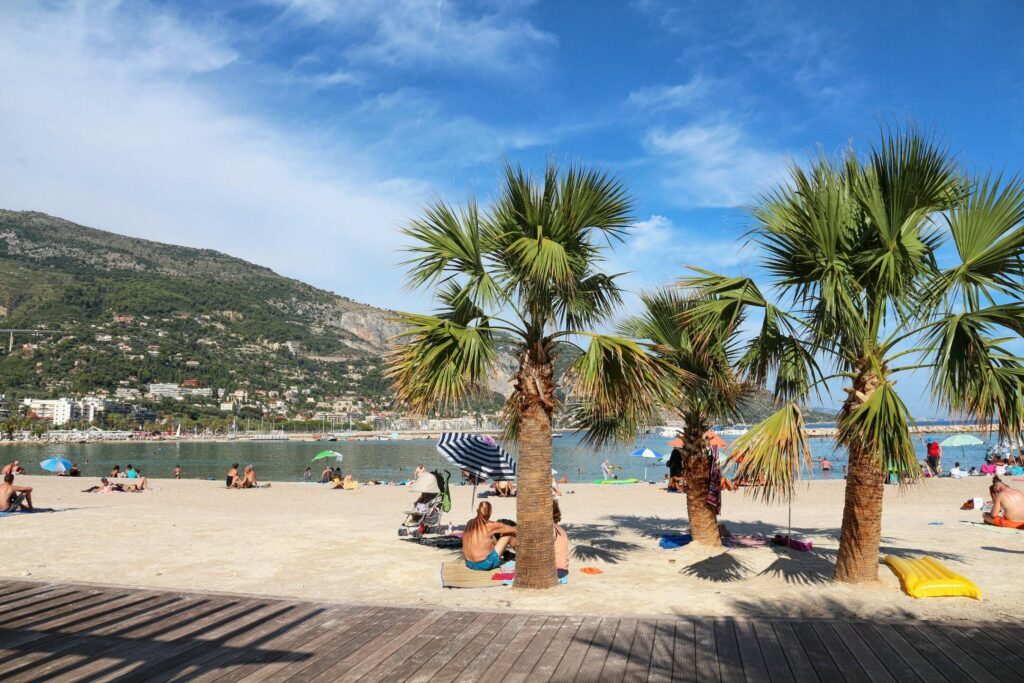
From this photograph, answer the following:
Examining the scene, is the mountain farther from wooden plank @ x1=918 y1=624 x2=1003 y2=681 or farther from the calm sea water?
wooden plank @ x1=918 y1=624 x2=1003 y2=681

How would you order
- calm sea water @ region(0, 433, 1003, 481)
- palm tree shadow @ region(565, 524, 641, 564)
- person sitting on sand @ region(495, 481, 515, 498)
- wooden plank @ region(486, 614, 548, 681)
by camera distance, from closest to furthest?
1. wooden plank @ region(486, 614, 548, 681)
2. palm tree shadow @ region(565, 524, 641, 564)
3. person sitting on sand @ region(495, 481, 515, 498)
4. calm sea water @ region(0, 433, 1003, 481)

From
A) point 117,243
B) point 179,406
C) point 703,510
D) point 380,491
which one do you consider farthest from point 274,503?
point 117,243

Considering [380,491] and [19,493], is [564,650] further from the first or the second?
[380,491]

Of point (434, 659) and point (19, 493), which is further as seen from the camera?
point (19, 493)

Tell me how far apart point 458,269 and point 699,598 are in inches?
168

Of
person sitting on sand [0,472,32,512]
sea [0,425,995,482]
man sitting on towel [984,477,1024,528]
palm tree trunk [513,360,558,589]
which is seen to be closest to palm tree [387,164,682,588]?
palm tree trunk [513,360,558,589]

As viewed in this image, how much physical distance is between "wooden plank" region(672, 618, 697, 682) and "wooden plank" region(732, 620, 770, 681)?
0.32m

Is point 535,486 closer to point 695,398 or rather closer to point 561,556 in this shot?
point 561,556

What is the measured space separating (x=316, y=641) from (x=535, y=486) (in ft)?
9.72

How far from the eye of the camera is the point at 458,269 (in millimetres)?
7723

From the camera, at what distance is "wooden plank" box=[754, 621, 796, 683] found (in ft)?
14.1

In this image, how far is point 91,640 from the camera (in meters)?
5.20

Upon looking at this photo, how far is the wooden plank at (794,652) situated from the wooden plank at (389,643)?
2667 millimetres

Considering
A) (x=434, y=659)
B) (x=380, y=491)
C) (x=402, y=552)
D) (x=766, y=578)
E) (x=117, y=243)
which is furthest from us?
(x=117, y=243)
